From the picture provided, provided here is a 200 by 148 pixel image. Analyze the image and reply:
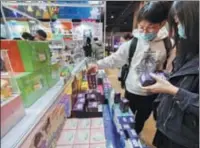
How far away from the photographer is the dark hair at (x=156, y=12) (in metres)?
1.74

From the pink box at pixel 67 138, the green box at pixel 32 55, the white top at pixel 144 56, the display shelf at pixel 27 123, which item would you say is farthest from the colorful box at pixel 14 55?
the white top at pixel 144 56

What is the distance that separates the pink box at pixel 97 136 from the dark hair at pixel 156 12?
966 mm

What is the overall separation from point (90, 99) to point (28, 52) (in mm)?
1183

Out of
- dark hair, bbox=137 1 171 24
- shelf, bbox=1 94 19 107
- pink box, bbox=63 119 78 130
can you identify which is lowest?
pink box, bbox=63 119 78 130

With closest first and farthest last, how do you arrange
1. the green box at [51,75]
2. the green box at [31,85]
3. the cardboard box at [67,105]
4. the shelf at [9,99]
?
1. the shelf at [9,99]
2. the green box at [31,85]
3. the green box at [51,75]
4. the cardboard box at [67,105]

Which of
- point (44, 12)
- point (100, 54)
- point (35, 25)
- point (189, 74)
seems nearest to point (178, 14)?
point (189, 74)

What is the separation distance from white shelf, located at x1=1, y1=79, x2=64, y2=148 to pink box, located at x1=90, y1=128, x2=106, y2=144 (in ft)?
1.36

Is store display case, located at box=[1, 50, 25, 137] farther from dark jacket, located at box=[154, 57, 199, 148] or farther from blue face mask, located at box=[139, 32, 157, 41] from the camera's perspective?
blue face mask, located at box=[139, 32, 157, 41]

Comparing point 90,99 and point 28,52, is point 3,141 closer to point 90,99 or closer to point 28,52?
point 28,52

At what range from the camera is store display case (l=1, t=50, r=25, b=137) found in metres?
0.67

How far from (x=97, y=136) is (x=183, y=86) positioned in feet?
2.07

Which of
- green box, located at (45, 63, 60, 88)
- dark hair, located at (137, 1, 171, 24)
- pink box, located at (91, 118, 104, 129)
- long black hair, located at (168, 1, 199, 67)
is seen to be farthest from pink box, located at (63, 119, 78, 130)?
dark hair, located at (137, 1, 171, 24)

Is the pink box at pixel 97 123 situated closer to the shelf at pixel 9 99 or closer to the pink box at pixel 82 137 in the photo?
the pink box at pixel 82 137

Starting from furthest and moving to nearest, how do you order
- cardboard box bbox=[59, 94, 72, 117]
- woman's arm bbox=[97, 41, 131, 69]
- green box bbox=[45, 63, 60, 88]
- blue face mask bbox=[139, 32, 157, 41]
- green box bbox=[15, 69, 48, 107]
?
1. woman's arm bbox=[97, 41, 131, 69]
2. blue face mask bbox=[139, 32, 157, 41]
3. cardboard box bbox=[59, 94, 72, 117]
4. green box bbox=[45, 63, 60, 88]
5. green box bbox=[15, 69, 48, 107]
